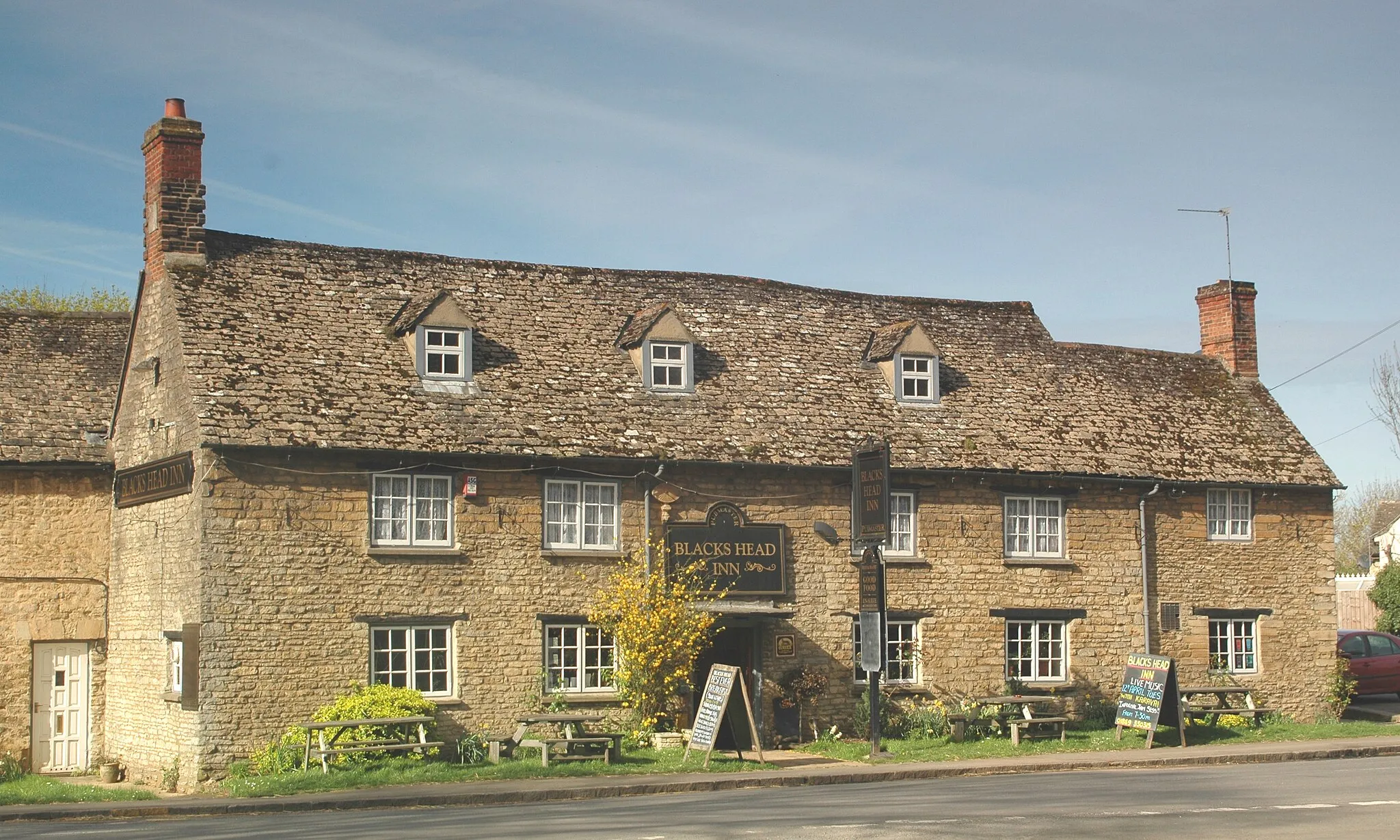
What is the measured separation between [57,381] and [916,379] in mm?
15440

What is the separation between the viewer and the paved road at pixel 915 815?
1370 cm

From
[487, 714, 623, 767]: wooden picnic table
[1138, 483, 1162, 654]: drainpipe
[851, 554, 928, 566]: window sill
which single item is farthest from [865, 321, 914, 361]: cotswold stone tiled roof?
[487, 714, 623, 767]: wooden picnic table

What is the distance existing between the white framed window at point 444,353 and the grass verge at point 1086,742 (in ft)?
27.6

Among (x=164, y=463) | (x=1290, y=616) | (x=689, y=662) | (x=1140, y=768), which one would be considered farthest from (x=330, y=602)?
(x=1290, y=616)

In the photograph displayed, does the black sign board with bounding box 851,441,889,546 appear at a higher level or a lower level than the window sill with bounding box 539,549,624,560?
higher

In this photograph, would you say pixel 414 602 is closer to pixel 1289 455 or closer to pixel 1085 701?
pixel 1085 701

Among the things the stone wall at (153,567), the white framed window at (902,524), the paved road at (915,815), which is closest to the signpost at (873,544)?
the white framed window at (902,524)

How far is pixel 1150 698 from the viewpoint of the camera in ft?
80.2

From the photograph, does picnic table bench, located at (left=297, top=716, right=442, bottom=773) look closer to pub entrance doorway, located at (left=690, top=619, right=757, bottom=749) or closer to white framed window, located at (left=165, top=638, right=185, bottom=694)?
white framed window, located at (left=165, top=638, right=185, bottom=694)

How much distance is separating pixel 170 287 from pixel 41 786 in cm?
788

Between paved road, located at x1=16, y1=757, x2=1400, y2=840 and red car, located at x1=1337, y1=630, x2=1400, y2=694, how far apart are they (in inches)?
539

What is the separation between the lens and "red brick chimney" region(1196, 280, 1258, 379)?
32188 millimetres

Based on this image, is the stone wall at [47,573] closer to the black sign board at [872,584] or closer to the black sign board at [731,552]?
the black sign board at [731,552]

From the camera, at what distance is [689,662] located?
2403cm
